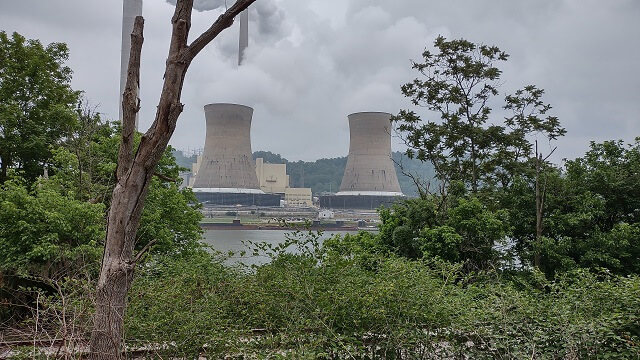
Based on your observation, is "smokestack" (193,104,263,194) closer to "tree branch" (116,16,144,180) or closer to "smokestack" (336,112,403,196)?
"smokestack" (336,112,403,196)

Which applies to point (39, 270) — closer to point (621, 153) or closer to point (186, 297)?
point (186, 297)

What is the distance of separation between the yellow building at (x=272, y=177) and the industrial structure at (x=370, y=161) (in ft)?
33.0

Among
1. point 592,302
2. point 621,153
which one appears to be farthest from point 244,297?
point 621,153

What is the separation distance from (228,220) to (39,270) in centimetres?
1659

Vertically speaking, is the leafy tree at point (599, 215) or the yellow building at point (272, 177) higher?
the yellow building at point (272, 177)

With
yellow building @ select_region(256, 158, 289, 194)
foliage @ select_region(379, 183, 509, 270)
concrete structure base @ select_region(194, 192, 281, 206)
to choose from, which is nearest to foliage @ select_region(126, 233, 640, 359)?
foliage @ select_region(379, 183, 509, 270)

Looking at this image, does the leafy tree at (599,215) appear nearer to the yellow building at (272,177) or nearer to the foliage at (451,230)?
the foliage at (451,230)

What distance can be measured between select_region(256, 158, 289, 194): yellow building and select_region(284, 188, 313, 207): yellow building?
25.6 inches

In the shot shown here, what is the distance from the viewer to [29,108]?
8.66m

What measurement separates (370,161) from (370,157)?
147 mm

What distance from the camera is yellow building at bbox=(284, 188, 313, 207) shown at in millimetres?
28323

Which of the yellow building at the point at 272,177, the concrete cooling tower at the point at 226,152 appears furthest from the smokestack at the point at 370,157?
the yellow building at the point at 272,177

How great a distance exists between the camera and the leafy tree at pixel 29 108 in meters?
8.30

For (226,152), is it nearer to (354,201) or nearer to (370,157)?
(370,157)
